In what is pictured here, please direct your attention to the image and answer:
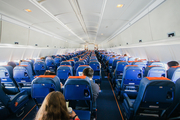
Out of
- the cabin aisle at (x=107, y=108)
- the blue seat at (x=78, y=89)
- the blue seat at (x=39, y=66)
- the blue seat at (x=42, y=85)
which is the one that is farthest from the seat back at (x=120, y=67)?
the blue seat at (x=39, y=66)

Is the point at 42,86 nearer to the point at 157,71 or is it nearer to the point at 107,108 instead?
the point at 107,108

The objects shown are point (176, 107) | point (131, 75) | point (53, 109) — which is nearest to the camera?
point (53, 109)

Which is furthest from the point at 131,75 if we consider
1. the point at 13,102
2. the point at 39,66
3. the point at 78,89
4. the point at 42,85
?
the point at 39,66

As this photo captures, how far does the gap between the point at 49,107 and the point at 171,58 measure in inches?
261

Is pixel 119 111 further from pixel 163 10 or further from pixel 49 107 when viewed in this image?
pixel 163 10

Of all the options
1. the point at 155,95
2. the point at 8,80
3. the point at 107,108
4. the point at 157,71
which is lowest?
the point at 107,108

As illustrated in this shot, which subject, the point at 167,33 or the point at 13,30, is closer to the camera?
the point at 167,33

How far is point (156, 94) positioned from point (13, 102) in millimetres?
3625

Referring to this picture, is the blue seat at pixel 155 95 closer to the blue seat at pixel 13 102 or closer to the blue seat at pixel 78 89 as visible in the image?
the blue seat at pixel 78 89

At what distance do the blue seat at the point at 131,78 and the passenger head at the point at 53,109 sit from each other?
257cm

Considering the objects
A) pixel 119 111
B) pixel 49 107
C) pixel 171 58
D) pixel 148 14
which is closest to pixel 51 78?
pixel 49 107

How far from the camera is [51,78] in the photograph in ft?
6.69

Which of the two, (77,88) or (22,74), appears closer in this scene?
(77,88)

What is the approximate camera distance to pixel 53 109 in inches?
40.0
